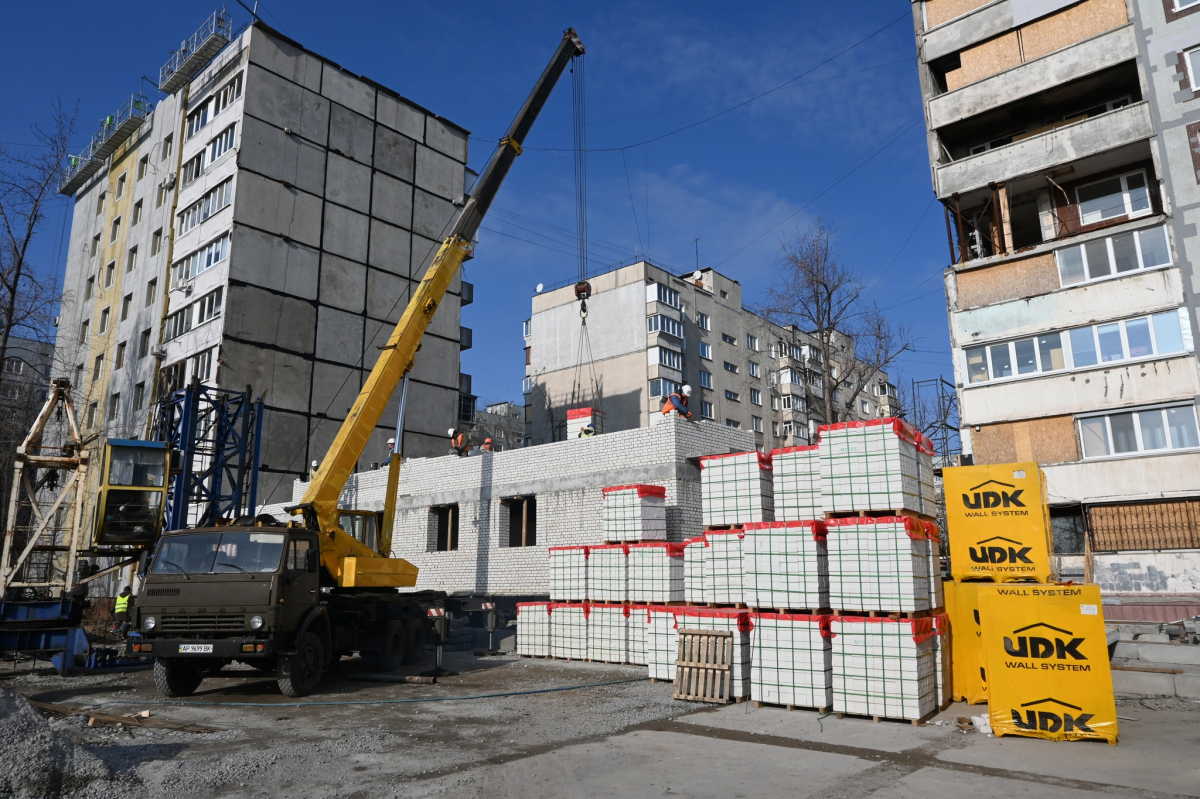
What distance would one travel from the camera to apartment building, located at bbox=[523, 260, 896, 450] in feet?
171

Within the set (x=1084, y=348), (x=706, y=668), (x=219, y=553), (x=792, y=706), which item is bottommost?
(x=792, y=706)

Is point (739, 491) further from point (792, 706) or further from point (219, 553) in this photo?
point (219, 553)

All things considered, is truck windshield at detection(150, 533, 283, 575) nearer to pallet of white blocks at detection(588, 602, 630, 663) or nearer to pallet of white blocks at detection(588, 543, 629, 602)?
pallet of white blocks at detection(588, 543, 629, 602)

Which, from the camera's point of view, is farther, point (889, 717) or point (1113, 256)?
point (1113, 256)

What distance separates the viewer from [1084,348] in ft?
64.3

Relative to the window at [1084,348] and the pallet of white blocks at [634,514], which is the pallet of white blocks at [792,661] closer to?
the pallet of white blocks at [634,514]

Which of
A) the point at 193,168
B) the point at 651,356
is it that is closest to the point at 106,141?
the point at 193,168

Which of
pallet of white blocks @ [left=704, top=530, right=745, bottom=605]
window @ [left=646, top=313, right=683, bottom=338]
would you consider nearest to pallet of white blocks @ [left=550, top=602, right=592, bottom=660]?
pallet of white blocks @ [left=704, top=530, right=745, bottom=605]

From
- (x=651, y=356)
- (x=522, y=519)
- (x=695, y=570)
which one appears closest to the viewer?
(x=695, y=570)

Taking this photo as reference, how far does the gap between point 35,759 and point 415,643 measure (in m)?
9.54

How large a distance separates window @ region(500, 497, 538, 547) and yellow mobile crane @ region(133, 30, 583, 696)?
5844mm

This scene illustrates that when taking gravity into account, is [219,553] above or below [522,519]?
below

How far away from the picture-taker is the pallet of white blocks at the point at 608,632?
49.9 feet

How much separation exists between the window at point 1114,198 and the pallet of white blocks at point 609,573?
1646cm
